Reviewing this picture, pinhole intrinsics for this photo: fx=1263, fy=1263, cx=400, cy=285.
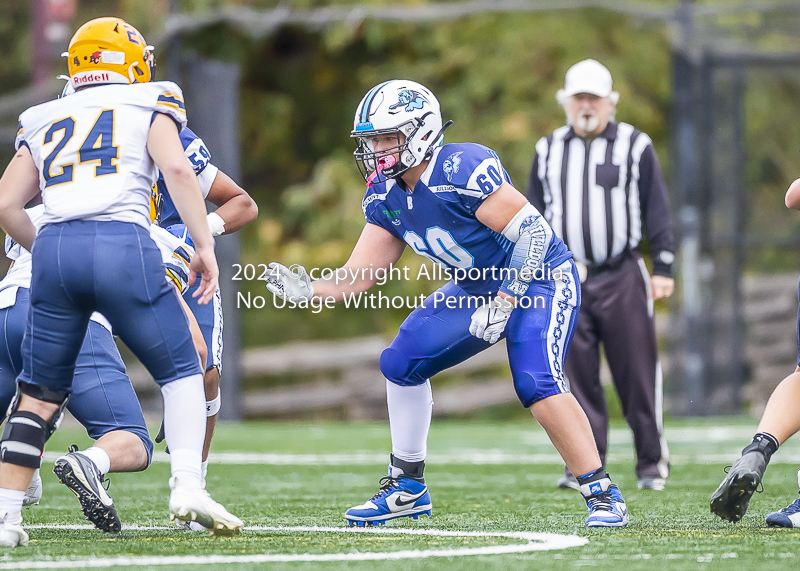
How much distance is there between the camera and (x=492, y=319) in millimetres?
4070

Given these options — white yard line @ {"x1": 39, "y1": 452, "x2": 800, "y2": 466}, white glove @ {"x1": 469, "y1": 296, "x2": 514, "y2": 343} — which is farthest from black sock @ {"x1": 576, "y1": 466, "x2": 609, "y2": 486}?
white yard line @ {"x1": 39, "y1": 452, "x2": 800, "y2": 466}

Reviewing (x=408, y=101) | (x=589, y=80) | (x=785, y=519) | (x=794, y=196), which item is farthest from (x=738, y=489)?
(x=589, y=80)

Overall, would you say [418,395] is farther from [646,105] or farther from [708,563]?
[646,105]

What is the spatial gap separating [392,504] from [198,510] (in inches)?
37.5

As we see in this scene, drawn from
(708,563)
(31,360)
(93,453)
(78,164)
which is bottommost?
(708,563)

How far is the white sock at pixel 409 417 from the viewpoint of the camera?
169 inches

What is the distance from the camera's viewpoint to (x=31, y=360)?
3.54 meters

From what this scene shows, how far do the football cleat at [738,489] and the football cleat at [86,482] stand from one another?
179 centimetres

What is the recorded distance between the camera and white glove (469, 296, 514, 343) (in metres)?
4.06

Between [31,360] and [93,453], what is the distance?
15.0 inches

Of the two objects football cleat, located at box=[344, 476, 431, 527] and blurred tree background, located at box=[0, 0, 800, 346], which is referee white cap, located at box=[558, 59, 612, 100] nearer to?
football cleat, located at box=[344, 476, 431, 527]

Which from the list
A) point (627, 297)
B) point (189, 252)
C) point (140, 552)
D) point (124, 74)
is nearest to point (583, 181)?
point (627, 297)

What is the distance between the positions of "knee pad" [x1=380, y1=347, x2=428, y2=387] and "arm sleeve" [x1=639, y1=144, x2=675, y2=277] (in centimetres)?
197

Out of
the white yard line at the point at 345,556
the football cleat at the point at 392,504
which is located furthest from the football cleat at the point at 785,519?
the football cleat at the point at 392,504
